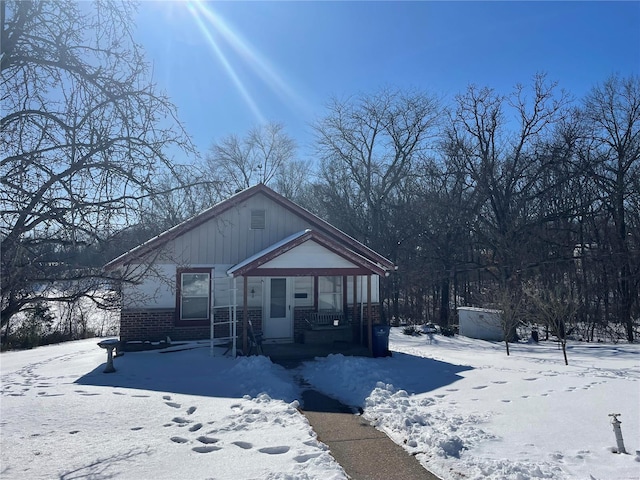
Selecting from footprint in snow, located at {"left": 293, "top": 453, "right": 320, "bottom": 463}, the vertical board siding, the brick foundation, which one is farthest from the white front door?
footprint in snow, located at {"left": 293, "top": 453, "right": 320, "bottom": 463}

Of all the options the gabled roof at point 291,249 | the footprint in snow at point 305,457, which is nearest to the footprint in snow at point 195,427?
the footprint in snow at point 305,457

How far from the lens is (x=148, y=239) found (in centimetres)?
563

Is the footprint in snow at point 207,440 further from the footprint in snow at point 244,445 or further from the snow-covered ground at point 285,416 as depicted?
the footprint in snow at point 244,445

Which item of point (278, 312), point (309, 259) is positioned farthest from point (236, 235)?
point (309, 259)

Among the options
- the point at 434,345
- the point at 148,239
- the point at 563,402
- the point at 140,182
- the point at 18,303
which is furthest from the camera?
the point at 434,345

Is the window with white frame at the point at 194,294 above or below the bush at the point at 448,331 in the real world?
above

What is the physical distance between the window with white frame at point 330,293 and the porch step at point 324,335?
1364 mm

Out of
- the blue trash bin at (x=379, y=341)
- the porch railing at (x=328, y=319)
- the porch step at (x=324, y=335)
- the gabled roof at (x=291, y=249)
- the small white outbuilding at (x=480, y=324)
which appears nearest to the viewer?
the gabled roof at (x=291, y=249)

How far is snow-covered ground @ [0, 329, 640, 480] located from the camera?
4930 millimetres

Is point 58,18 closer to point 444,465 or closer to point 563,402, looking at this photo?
point 444,465

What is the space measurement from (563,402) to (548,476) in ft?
10.2

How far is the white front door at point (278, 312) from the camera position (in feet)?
46.4

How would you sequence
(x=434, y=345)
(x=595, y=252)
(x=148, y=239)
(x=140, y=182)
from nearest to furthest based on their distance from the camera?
1. (x=140, y=182)
2. (x=148, y=239)
3. (x=434, y=345)
4. (x=595, y=252)

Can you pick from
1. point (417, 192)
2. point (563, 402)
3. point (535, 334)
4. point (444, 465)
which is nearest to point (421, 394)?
point (563, 402)
